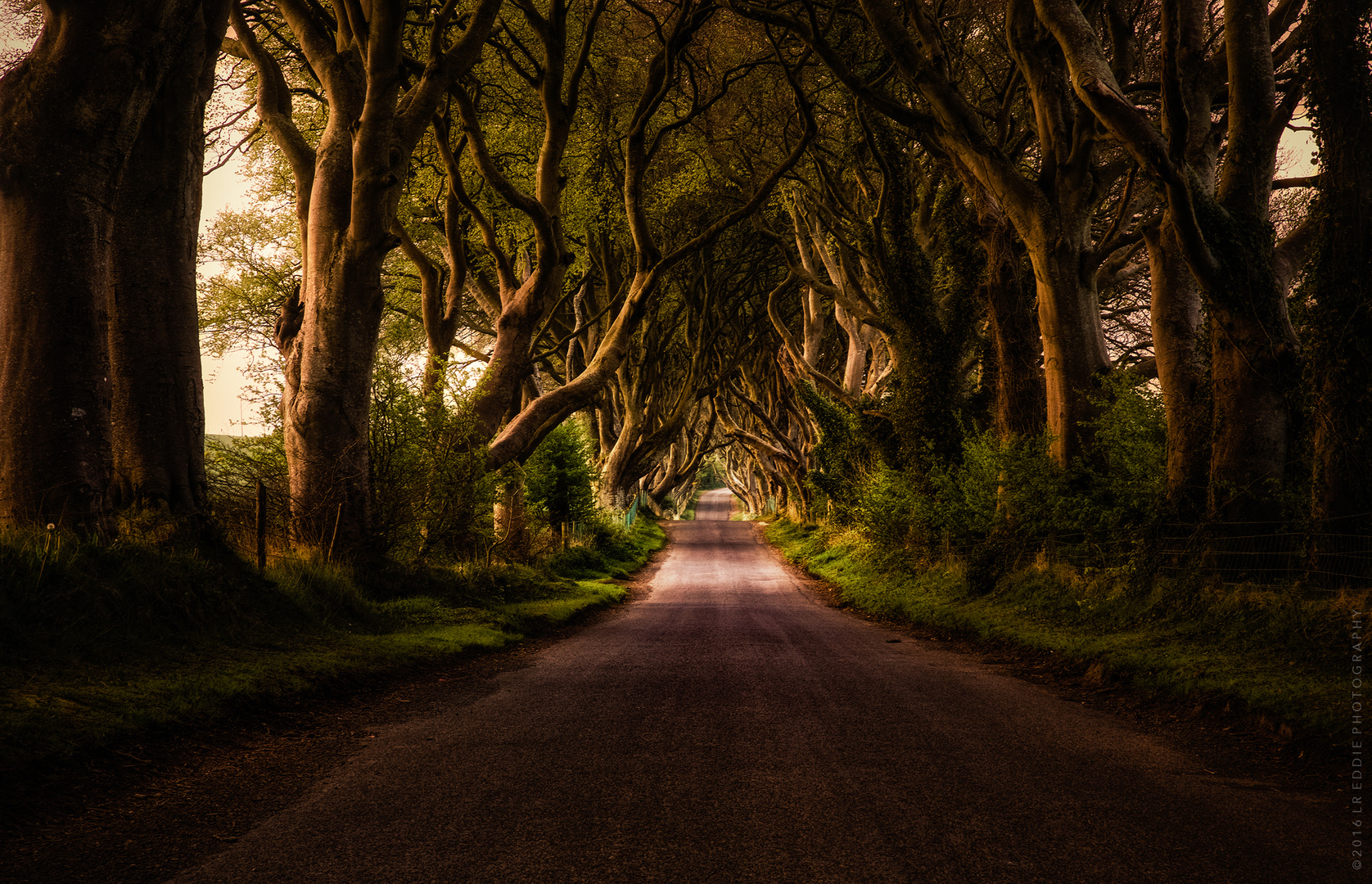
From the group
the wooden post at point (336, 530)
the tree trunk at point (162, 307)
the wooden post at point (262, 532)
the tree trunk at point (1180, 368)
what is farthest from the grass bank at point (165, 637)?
the tree trunk at point (1180, 368)

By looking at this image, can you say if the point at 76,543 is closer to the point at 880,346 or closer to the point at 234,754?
the point at 234,754

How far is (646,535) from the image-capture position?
36.3m

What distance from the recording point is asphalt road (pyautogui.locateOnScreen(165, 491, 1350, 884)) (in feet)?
11.2

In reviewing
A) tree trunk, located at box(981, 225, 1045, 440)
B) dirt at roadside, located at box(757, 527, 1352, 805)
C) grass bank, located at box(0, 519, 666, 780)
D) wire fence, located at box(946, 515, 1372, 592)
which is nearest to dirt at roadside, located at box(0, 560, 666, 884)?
grass bank, located at box(0, 519, 666, 780)

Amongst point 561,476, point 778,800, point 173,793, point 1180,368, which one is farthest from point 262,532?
point 561,476

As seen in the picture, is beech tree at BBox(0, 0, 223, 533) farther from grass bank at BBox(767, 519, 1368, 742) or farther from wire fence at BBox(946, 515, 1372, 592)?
wire fence at BBox(946, 515, 1372, 592)

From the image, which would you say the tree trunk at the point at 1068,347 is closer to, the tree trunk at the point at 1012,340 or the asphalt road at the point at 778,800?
the tree trunk at the point at 1012,340

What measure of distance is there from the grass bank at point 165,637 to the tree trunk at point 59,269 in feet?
2.26

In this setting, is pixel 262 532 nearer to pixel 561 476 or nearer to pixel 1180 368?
pixel 1180 368

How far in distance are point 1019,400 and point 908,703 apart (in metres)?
8.91

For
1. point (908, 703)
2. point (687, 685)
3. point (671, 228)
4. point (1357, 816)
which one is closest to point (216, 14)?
point (687, 685)

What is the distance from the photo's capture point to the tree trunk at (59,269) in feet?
21.0

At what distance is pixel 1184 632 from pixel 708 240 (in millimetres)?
10998

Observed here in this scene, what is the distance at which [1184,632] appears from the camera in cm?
804
